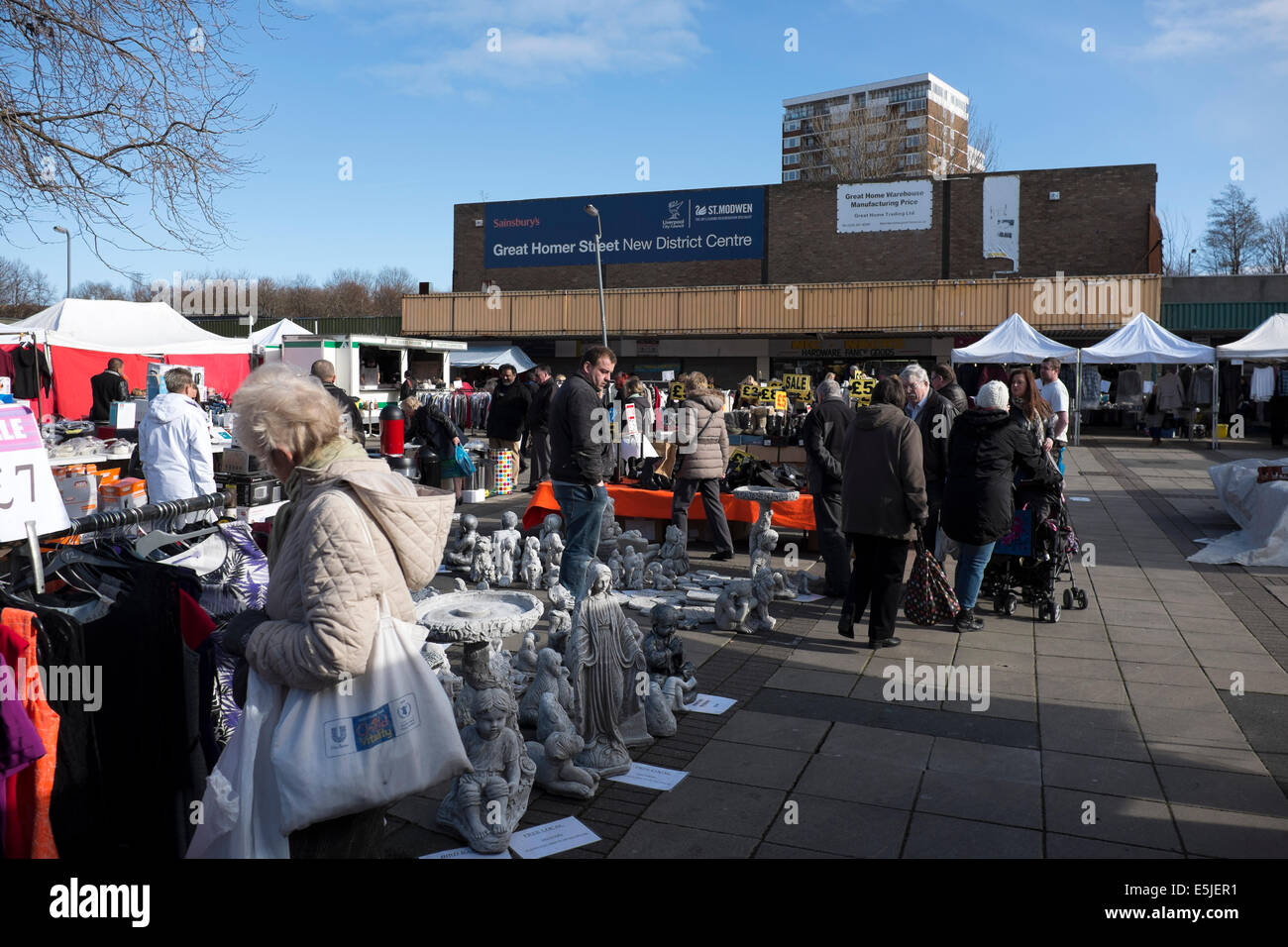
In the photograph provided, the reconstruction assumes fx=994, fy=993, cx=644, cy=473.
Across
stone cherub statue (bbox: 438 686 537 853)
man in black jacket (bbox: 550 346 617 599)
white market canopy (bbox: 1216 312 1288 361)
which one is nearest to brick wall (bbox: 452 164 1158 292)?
white market canopy (bbox: 1216 312 1288 361)

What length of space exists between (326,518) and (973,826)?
2912 mm

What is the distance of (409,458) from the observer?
12031 millimetres

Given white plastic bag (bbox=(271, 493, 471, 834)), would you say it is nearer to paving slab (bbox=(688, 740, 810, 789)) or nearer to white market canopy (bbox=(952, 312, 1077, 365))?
paving slab (bbox=(688, 740, 810, 789))

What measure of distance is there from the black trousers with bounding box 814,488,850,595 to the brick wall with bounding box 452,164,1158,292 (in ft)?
109

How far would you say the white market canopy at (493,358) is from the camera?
122 ft

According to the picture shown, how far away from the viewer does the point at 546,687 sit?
487 centimetres

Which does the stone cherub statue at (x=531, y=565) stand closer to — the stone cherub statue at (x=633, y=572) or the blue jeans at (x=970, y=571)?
the stone cherub statue at (x=633, y=572)

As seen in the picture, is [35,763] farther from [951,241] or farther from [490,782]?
[951,241]

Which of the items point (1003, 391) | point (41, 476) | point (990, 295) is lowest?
point (41, 476)

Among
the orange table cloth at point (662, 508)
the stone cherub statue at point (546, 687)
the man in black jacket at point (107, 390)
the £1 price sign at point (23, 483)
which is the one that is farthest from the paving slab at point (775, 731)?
the man in black jacket at point (107, 390)

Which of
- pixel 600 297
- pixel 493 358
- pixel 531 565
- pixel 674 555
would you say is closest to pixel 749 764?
pixel 531 565
